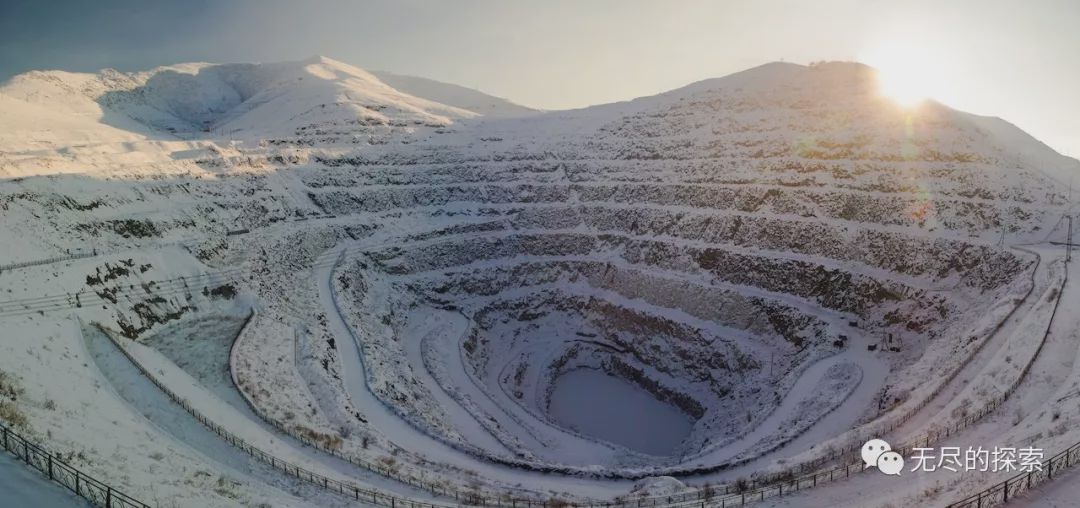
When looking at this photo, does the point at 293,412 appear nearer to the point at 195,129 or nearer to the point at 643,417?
the point at 643,417

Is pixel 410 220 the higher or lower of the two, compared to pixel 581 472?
higher

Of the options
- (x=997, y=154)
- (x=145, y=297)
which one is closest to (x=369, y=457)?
(x=145, y=297)

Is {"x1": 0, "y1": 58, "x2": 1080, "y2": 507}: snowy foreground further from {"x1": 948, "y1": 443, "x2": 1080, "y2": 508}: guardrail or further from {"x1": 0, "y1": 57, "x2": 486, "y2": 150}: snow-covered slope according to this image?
{"x1": 0, "y1": 57, "x2": 486, "y2": 150}: snow-covered slope

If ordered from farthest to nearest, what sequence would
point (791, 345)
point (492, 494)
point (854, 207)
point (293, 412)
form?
1. point (854, 207)
2. point (791, 345)
3. point (293, 412)
4. point (492, 494)

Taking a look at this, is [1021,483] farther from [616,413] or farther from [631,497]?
[616,413]

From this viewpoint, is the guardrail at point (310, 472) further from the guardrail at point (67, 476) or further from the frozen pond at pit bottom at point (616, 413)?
the frozen pond at pit bottom at point (616, 413)

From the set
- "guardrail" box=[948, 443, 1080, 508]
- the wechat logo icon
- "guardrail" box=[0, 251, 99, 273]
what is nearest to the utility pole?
the wechat logo icon
